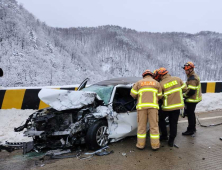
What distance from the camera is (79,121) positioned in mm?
4016

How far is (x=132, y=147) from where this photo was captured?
169 inches

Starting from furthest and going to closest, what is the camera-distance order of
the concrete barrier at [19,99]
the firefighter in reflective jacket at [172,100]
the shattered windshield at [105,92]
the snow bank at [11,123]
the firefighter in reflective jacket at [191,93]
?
the concrete barrier at [19,99] < the firefighter in reflective jacket at [191,93] < the snow bank at [11,123] < the shattered windshield at [105,92] < the firefighter in reflective jacket at [172,100]

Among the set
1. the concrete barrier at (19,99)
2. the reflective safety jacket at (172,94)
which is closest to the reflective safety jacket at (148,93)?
the reflective safety jacket at (172,94)

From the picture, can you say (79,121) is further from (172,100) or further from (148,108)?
(172,100)

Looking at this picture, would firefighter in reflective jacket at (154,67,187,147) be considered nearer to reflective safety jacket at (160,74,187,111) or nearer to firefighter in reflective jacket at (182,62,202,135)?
reflective safety jacket at (160,74,187,111)

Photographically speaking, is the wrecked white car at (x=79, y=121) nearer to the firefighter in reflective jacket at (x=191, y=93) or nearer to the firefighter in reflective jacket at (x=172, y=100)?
the firefighter in reflective jacket at (x=172, y=100)

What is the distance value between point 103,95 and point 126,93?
78 cm

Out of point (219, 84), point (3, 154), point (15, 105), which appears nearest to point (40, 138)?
point (3, 154)

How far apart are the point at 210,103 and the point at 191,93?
417 cm

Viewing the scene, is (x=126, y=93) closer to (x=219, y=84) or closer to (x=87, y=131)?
(x=87, y=131)

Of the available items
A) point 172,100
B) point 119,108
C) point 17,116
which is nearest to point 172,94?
point 172,100

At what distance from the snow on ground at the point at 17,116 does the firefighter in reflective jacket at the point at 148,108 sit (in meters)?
2.67

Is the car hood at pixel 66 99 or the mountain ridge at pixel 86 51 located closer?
the car hood at pixel 66 99

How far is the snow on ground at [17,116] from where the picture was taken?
4.85m
